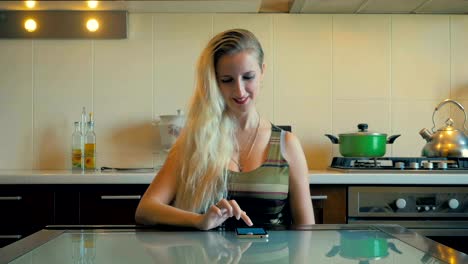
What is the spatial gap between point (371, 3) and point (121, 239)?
1.91 metres

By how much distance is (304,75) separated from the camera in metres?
2.68

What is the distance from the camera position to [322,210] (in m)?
2.14

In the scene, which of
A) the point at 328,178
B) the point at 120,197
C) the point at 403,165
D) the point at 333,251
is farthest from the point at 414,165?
the point at 333,251

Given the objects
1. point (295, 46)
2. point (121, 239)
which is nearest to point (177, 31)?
point (295, 46)

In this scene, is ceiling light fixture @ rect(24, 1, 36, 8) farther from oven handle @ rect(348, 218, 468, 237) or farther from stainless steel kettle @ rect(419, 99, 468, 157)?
stainless steel kettle @ rect(419, 99, 468, 157)

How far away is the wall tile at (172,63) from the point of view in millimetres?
2658

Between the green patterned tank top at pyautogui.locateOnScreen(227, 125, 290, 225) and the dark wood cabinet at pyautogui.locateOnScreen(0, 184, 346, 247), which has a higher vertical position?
the green patterned tank top at pyautogui.locateOnScreen(227, 125, 290, 225)

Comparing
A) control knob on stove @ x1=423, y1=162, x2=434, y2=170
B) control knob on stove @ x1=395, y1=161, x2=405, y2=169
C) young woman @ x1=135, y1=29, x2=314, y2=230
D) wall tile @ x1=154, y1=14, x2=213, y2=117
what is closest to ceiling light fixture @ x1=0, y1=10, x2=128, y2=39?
wall tile @ x1=154, y1=14, x2=213, y2=117

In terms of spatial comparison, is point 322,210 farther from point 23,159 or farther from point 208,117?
point 23,159

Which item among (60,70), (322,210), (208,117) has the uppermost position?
(60,70)

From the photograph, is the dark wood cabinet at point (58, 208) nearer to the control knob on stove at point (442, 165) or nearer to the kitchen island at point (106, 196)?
the kitchen island at point (106, 196)

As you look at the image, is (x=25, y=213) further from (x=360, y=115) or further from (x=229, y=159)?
(x=360, y=115)

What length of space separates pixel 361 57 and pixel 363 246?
192 cm

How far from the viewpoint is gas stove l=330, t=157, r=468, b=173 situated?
2.22 meters
